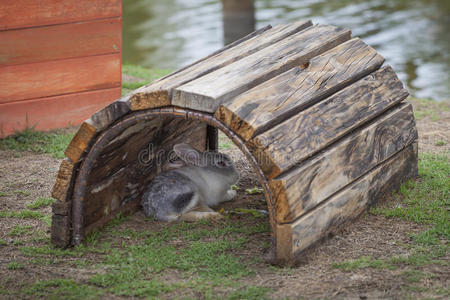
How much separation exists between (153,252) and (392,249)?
1.41 m

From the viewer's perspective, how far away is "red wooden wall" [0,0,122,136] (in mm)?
5695

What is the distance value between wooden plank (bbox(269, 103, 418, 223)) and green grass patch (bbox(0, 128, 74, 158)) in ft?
→ 9.25

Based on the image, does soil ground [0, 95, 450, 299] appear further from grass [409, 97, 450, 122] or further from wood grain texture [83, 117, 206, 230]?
grass [409, 97, 450, 122]

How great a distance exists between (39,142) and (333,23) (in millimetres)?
7794

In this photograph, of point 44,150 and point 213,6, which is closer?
point 44,150

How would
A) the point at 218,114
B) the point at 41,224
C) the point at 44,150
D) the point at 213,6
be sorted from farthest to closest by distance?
the point at 213,6, the point at 44,150, the point at 41,224, the point at 218,114

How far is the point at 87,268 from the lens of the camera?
345cm

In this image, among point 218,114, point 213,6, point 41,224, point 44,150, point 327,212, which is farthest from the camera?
Answer: point 213,6

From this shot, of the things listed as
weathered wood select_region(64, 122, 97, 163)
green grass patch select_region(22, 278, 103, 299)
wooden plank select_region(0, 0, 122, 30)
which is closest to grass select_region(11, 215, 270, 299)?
green grass patch select_region(22, 278, 103, 299)

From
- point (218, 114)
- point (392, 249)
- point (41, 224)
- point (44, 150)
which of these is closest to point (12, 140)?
point (44, 150)

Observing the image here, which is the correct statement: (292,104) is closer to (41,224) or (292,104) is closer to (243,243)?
(243,243)

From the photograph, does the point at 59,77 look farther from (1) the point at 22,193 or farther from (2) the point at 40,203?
(2) the point at 40,203

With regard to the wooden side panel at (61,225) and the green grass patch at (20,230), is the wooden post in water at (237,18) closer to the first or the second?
the green grass patch at (20,230)

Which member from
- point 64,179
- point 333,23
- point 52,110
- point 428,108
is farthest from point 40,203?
point 333,23
